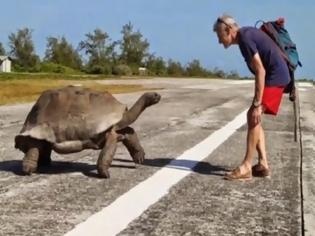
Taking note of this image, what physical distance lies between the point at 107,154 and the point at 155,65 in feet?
293

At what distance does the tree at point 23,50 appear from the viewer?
97.9 m

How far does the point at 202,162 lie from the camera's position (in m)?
9.27

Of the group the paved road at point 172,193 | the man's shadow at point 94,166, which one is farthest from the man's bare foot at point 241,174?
the man's shadow at point 94,166

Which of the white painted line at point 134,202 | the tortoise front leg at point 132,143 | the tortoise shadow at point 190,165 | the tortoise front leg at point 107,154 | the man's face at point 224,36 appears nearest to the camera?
the white painted line at point 134,202

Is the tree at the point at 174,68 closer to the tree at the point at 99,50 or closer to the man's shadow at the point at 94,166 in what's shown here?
the tree at the point at 99,50

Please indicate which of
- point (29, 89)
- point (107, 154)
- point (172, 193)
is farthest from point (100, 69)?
point (172, 193)

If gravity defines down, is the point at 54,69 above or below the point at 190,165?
below

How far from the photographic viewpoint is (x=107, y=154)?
7.82m

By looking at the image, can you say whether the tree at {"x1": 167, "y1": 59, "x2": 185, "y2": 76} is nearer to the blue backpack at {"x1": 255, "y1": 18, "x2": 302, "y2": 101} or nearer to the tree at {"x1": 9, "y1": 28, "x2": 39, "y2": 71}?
the tree at {"x1": 9, "y1": 28, "x2": 39, "y2": 71}

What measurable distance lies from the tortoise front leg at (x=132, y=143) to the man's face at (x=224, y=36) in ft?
4.87

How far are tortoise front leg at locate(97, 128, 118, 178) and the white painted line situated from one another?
43 centimetres

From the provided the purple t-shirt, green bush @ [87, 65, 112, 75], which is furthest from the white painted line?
green bush @ [87, 65, 112, 75]

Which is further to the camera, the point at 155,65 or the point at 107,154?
the point at 155,65

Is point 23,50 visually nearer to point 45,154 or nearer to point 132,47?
point 132,47
